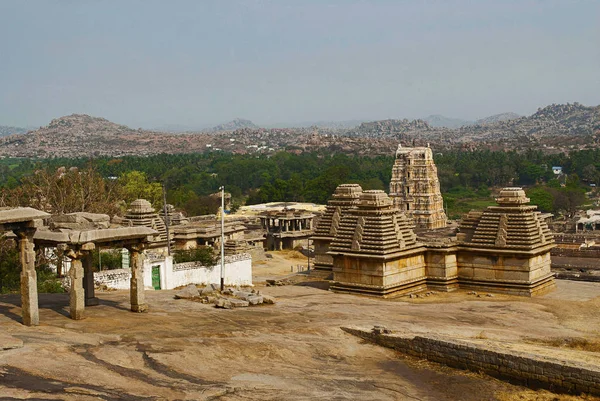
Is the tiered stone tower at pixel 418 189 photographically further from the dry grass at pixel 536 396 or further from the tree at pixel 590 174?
the tree at pixel 590 174

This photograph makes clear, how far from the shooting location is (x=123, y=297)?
1991cm

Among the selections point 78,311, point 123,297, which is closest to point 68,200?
point 123,297

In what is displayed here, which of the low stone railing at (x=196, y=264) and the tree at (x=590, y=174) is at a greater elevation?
the tree at (x=590, y=174)

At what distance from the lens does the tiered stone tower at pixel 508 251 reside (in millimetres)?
23859

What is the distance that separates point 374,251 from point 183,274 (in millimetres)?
8422

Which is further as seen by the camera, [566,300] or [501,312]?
[566,300]

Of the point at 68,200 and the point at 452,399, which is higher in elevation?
the point at 68,200

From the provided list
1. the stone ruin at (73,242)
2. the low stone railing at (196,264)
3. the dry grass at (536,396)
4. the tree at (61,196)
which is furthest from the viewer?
the tree at (61,196)

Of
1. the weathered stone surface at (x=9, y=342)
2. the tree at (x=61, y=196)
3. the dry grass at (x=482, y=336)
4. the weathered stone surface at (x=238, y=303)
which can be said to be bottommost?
the dry grass at (x=482, y=336)

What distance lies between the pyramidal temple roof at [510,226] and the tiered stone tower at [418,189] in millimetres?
37303

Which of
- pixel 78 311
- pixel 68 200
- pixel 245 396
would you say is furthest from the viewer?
pixel 68 200

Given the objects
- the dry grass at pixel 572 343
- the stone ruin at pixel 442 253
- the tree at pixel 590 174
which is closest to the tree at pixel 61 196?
the stone ruin at pixel 442 253

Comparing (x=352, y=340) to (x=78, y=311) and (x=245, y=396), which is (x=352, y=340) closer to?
(x=245, y=396)

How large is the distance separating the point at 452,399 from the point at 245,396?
3611 mm
